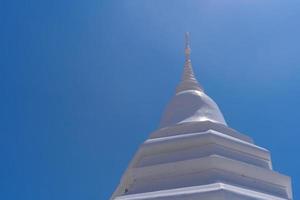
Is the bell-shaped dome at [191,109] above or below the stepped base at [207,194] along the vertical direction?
above

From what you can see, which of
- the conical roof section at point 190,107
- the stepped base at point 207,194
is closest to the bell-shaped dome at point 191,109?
the conical roof section at point 190,107

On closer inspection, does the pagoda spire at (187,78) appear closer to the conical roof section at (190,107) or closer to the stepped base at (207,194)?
the conical roof section at (190,107)

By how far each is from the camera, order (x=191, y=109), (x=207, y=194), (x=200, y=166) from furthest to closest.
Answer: (x=191, y=109)
(x=200, y=166)
(x=207, y=194)

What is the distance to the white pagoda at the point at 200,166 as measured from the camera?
17750 mm

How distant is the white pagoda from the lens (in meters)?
17.8

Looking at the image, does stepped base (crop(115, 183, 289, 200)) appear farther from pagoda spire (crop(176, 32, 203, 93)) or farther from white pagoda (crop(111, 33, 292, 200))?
pagoda spire (crop(176, 32, 203, 93))

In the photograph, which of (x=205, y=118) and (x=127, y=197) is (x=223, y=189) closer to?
(x=127, y=197)

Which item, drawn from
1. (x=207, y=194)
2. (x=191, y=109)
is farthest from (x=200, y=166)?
(x=191, y=109)

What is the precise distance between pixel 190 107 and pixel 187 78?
2411mm

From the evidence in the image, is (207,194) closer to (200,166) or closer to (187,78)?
(200,166)

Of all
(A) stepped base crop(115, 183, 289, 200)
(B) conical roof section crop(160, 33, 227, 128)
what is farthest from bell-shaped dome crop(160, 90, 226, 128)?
(A) stepped base crop(115, 183, 289, 200)

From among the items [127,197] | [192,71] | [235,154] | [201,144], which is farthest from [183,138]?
[192,71]

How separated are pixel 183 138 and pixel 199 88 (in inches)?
168

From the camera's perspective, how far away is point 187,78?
24.0 metres
